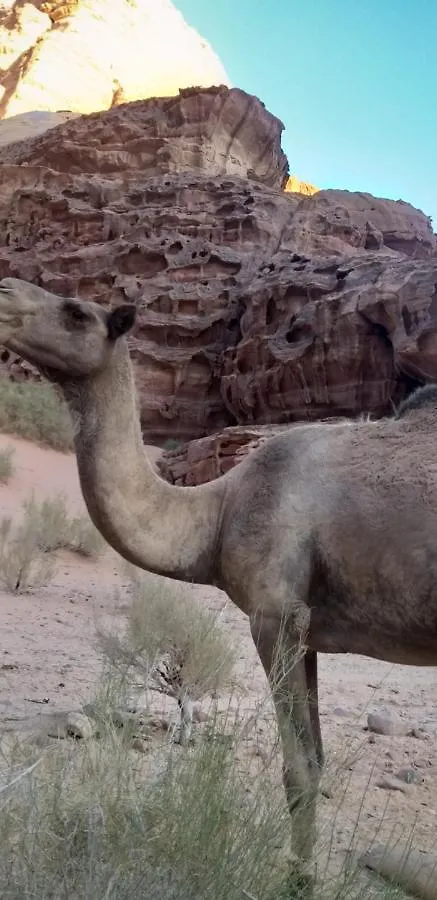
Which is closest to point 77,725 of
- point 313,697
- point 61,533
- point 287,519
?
point 313,697

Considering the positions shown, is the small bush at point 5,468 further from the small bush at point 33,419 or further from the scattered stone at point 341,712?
A: the scattered stone at point 341,712

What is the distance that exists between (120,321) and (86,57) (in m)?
80.7

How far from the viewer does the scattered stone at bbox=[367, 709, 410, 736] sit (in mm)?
5805

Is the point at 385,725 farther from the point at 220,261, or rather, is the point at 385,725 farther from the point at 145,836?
the point at 220,261

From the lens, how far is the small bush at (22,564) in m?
9.79

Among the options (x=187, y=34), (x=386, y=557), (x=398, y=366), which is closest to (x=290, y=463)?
(x=386, y=557)

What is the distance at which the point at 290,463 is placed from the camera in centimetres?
348

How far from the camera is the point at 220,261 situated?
31.0 metres

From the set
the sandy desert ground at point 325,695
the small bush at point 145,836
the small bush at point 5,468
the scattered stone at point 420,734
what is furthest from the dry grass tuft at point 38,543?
A: the small bush at point 145,836

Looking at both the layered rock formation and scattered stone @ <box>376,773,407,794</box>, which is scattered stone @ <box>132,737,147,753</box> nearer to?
scattered stone @ <box>376,773,407,794</box>

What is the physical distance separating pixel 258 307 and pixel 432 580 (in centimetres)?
2492

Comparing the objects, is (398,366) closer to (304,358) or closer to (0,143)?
(304,358)

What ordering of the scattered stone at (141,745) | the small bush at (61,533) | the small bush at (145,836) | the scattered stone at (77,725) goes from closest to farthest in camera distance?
the small bush at (145,836), the scattered stone at (141,745), the scattered stone at (77,725), the small bush at (61,533)

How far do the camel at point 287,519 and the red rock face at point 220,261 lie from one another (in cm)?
1829
